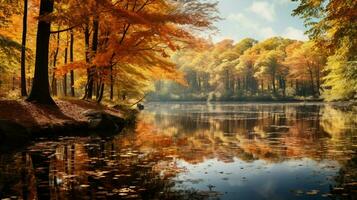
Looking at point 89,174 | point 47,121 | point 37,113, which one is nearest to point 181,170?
point 89,174

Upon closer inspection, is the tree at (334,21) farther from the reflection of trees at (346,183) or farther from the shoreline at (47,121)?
the shoreline at (47,121)

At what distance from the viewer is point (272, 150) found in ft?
40.3

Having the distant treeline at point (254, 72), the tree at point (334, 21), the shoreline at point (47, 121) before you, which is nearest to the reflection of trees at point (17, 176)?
the shoreline at point (47, 121)

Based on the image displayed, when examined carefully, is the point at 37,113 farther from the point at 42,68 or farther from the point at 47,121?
the point at 42,68

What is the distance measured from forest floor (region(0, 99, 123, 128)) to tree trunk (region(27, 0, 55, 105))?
20.5 inches

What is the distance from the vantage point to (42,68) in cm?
1831

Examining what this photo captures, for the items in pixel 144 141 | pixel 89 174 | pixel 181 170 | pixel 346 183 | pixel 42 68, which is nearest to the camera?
pixel 346 183

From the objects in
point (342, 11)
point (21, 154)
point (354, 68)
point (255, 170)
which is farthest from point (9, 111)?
point (354, 68)

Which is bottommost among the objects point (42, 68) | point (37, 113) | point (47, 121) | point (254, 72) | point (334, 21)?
point (47, 121)

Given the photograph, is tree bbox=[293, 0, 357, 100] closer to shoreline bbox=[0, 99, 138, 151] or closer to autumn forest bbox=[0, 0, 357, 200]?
autumn forest bbox=[0, 0, 357, 200]

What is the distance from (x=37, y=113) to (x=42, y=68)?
2.86 metres

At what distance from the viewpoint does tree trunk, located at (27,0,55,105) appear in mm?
17891

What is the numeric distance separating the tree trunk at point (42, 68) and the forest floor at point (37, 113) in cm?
52

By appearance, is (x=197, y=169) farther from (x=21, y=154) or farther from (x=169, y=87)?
(x=169, y=87)
